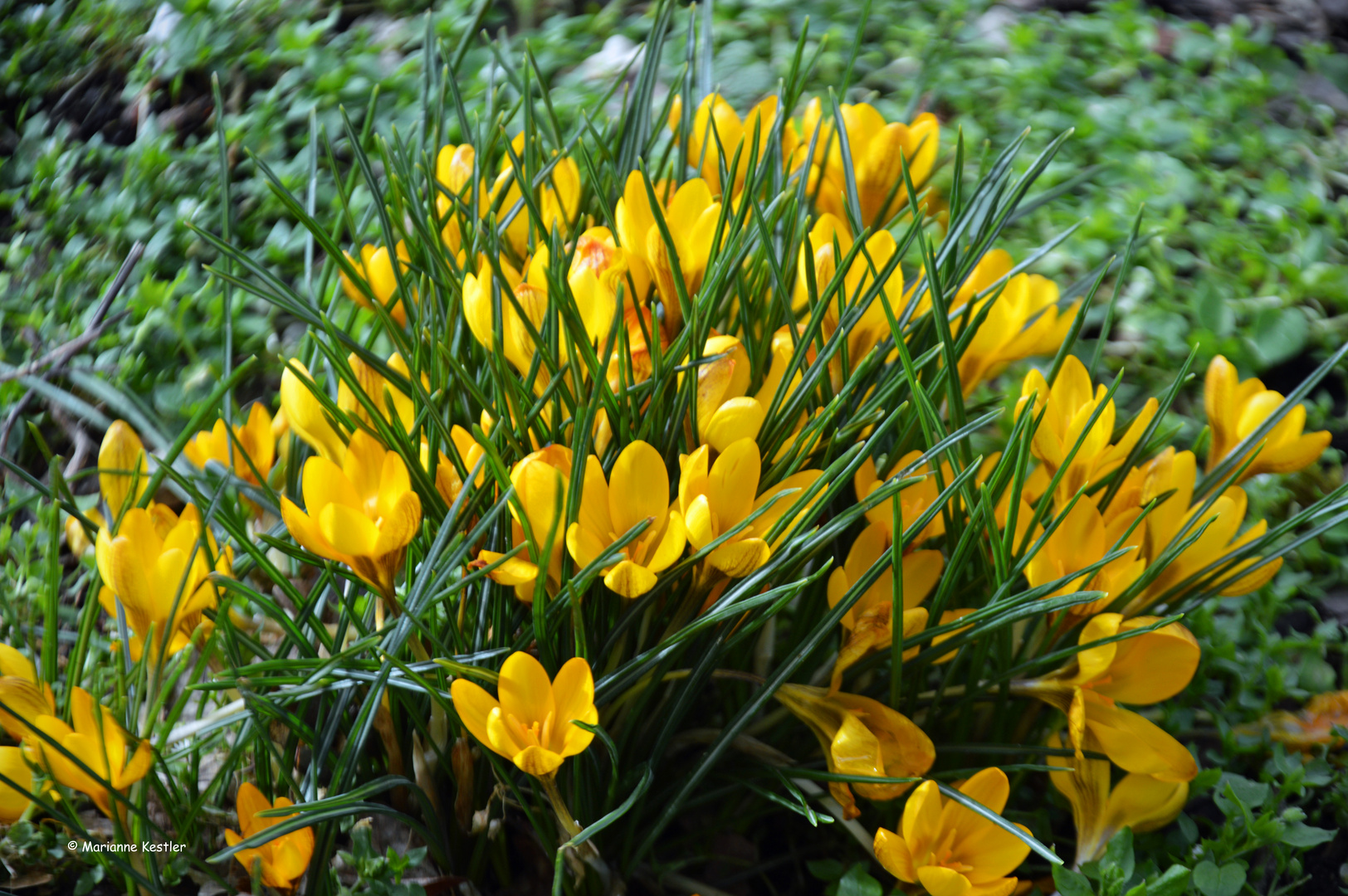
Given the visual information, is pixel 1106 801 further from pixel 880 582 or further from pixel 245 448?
pixel 245 448

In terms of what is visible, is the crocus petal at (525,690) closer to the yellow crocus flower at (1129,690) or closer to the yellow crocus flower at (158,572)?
the yellow crocus flower at (158,572)

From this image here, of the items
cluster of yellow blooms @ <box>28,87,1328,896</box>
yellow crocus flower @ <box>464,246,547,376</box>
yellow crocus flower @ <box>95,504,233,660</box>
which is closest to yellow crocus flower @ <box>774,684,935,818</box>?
cluster of yellow blooms @ <box>28,87,1328,896</box>

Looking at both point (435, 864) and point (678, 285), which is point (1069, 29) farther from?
point (435, 864)

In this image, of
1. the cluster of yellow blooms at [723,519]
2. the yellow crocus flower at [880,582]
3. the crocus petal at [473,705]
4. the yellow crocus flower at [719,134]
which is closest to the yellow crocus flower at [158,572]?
the cluster of yellow blooms at [723,519]

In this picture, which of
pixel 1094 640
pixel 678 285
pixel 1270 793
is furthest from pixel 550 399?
pixel 1270 793

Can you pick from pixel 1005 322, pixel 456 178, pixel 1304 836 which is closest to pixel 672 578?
pixel 1005 322

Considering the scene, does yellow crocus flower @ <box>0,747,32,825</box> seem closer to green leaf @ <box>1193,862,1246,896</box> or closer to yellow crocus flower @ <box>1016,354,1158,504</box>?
yellow crocus flower @ <box>1016,354,1158,504</box>
